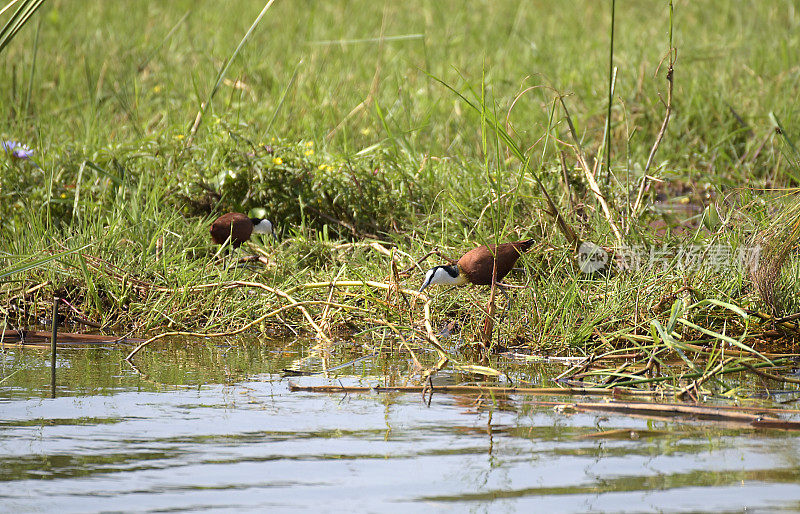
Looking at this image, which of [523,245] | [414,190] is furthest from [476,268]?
[414,190]

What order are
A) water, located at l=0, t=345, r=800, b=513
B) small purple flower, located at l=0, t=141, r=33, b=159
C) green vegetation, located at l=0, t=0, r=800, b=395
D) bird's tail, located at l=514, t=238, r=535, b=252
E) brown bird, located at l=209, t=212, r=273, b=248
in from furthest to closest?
small purple flower, located at l=0, t=141, r=33, b=159, brown bird, located at l=209, t=212, r=273, b=248, bird's tail, located at l=514, t=238, r=535, b=252, green vegetation, located at l=0, t=0, r=800, b=395, water, located at l=0, t=345, r=800, b=513

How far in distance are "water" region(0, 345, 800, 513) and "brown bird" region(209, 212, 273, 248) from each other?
54.7 inches

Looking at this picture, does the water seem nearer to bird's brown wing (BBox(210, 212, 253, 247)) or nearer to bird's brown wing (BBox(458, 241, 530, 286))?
bird's brown wing (BBox(458, 241, 530, 286))

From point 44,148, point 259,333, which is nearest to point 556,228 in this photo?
point 259,333

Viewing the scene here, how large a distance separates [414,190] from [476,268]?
136 cm

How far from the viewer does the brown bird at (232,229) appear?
4594mm

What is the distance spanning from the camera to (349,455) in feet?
8.20

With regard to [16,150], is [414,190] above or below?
below

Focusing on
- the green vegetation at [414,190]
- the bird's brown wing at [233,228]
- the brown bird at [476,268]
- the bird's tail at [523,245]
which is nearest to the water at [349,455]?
the green vegetation at [414,190]

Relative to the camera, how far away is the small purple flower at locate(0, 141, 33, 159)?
5.28m

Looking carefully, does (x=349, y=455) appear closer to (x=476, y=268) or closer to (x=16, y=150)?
(x=476, y=268)

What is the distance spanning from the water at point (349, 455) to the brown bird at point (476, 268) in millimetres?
818

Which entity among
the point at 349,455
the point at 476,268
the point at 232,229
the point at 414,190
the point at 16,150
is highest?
the point at 16,150

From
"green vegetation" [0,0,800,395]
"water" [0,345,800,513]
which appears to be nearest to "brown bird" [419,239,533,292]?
"green vegetation" [0,0,800,395]
